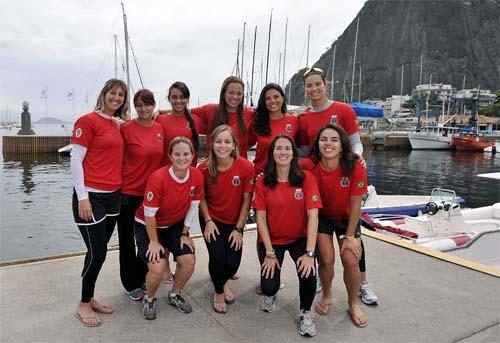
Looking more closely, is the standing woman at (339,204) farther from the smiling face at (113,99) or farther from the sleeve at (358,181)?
the smiling face at (113,99)

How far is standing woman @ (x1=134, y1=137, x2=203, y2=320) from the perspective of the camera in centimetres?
288

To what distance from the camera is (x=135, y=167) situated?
3096mm

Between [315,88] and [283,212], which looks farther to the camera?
[315,88]

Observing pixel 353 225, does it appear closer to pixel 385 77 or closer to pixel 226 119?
pixel 226 119

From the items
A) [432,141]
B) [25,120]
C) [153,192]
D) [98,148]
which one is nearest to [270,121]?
[153,192]

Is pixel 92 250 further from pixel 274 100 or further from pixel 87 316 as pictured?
pixel 274 100

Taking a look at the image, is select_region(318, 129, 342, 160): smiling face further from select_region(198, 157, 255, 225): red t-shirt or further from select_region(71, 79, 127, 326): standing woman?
select_region(71, 79, 127, 326): standing woman

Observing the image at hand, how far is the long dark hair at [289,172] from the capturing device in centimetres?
295

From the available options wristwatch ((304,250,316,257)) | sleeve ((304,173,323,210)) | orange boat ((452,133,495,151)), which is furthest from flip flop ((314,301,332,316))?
orange boat ((452,133,495,151))

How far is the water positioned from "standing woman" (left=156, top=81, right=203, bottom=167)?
7116mm

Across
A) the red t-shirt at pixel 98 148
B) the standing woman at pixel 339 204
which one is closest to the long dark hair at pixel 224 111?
the standing woman at pixel 339 204

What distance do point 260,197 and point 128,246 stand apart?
1262 mm

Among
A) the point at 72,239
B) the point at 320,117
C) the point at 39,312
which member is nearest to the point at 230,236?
the point at 320,117

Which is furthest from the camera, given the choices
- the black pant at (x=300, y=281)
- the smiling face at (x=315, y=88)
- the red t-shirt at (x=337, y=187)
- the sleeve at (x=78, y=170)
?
the smiling face at (x=315, y=88)
